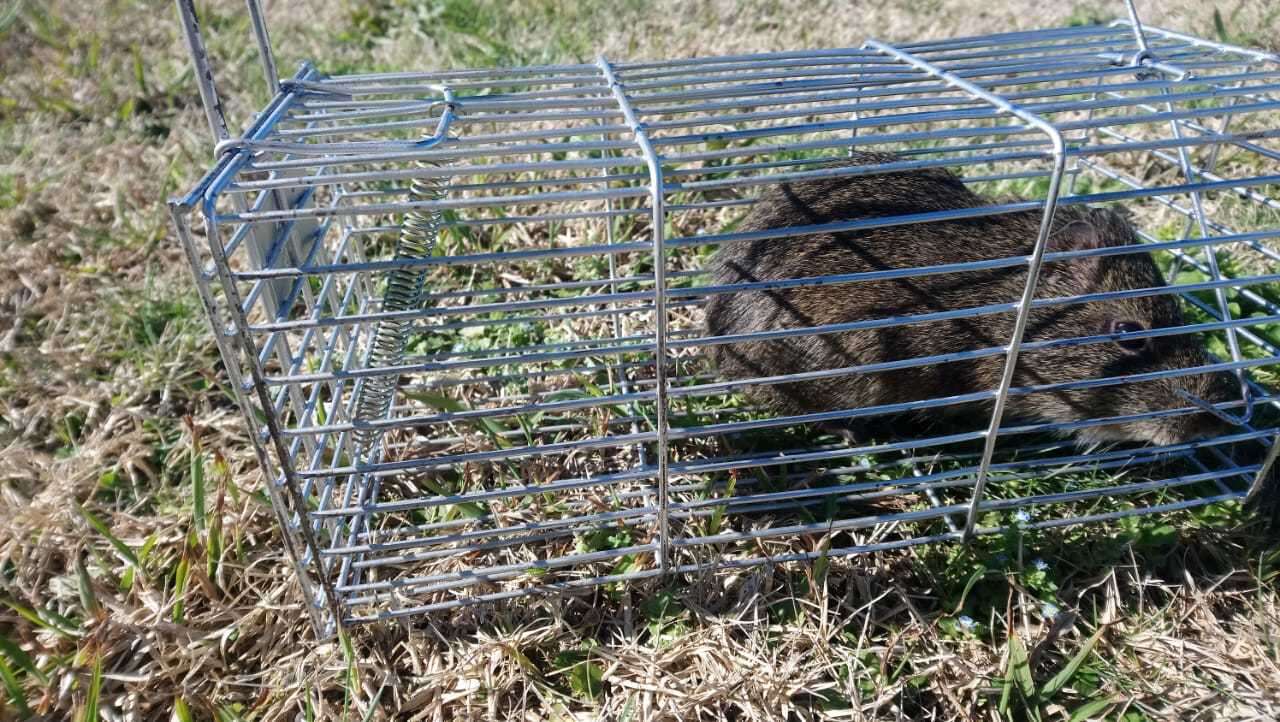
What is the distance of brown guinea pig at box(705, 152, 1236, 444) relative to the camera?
2832 millimetres

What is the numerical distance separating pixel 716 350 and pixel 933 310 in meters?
0.79

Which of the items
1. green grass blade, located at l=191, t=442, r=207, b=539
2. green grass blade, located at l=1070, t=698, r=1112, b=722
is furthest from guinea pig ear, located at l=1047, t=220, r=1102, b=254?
green grass blade, located at l=191, t=442, r=207, b=539

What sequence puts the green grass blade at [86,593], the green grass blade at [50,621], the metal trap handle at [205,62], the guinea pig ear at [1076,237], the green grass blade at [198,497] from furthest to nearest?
the guinea pig ear at [1076,237] → the green grass blade at [198,497] → the green grass blade at [86,593] → the green grass blade at [50,621] → the metal trap handle at [205,62]

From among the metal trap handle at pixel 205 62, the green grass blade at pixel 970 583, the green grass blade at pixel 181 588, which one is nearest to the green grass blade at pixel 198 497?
the green grass blade at pixel 181 588

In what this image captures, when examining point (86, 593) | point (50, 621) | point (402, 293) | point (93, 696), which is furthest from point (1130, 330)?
point (50, 621)

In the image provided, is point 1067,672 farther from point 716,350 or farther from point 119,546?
point 119,546

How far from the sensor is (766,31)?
5.61 metres

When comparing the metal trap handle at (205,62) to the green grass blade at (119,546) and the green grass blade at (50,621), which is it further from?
the green grass blade at (50,621)

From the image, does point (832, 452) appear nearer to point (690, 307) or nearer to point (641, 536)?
point (641, 536)

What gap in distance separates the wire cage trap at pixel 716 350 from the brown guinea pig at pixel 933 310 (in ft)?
0.05

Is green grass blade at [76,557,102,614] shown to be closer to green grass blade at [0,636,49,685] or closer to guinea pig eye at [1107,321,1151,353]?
green grass blade at [0,636,49,685]

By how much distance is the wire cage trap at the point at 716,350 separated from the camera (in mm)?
2105

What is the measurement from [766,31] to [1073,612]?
4413mm

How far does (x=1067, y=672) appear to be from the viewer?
2229 millimetres
